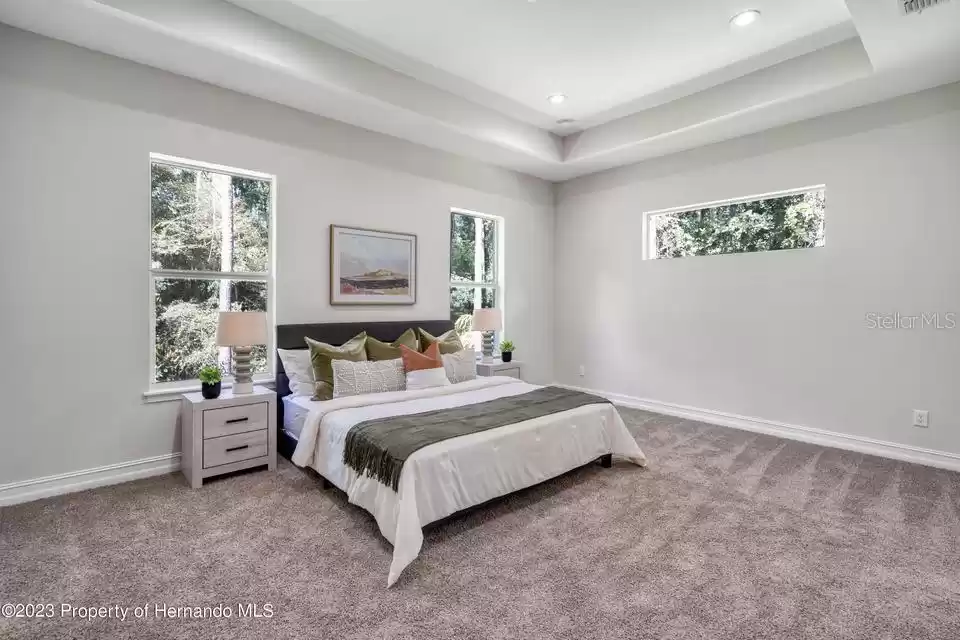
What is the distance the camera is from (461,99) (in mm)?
4320

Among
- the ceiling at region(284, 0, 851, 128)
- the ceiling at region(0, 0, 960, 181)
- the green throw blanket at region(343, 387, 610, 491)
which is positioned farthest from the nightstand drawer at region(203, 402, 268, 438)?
the ceiling at region(284, 0, 851, 128)

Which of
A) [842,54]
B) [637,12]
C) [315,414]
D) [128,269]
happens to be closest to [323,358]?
[315,414]

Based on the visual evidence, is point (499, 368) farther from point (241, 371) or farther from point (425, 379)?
point (241, 371)

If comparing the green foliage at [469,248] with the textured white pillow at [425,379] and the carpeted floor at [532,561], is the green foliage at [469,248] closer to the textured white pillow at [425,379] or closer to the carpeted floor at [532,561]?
the textured white pillow at [425,379]

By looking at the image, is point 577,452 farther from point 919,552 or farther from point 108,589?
point 108,589

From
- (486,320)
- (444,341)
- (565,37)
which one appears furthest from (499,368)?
(565,37)

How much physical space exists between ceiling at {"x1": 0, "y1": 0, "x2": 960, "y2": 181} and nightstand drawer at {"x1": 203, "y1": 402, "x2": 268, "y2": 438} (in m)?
2.29

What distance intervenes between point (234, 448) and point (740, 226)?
4717 mm

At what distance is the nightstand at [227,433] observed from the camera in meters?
3.05

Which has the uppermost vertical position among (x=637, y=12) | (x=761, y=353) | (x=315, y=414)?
(x=637, y=12)

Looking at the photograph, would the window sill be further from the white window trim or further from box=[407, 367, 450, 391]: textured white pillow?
box=[407, 367, 450, 391]: textured white pillow

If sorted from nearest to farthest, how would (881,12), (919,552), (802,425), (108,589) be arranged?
(108,589)
(919,552)
(881,12)
(802,425)

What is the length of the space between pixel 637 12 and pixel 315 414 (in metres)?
3.30

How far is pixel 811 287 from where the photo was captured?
13.5 ft
